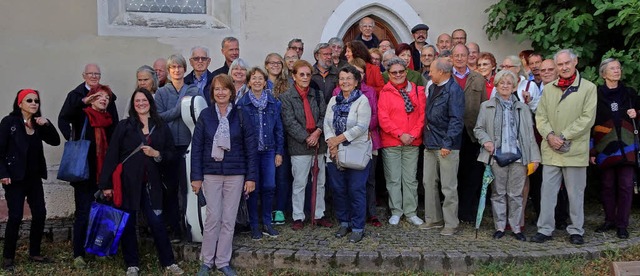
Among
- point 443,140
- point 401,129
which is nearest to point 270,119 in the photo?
point 401,129

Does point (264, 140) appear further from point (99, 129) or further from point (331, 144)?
point (99, 129)

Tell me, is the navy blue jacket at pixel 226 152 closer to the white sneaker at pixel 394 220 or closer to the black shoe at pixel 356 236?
the black shoe at pixel 356 236

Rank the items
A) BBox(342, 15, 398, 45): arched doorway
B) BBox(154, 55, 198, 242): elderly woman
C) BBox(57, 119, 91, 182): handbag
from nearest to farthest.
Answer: BBox(57, 119, 91, 182): handbag → BBox(154, 55, 198, 242): elderly woman → BBox(342, 15, 398, 45): arched doorway

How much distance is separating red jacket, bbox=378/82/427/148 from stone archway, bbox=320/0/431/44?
224cm

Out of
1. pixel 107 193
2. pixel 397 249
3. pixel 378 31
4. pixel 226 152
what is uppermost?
pixel 378 31

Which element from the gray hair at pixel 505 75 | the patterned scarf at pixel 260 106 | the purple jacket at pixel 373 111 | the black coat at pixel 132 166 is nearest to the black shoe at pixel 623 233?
the gray hair at pixel 505 75

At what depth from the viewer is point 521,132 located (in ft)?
20.6

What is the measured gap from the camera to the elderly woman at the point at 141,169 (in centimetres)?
552

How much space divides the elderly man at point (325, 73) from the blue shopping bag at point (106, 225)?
8.15 ft

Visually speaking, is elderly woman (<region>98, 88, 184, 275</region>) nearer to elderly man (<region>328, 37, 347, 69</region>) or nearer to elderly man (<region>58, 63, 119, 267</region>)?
elderly man (<region>58, 63, 119, 267</region>)

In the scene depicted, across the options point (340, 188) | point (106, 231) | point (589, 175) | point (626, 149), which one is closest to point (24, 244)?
point (106, 231)

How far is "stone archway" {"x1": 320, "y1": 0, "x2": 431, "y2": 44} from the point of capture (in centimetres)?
866

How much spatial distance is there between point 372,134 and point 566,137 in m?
1.92

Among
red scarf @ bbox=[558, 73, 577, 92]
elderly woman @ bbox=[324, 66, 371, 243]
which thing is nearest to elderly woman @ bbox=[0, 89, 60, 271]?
elderly woman @ bbox=[324, 66, 371, 243]
